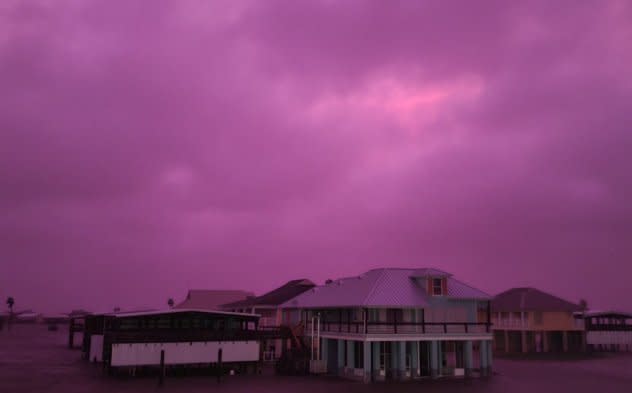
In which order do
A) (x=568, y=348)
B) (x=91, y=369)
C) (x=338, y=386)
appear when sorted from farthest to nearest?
(x=568, y=348), (x=91, y=369), (x=338, y=386)

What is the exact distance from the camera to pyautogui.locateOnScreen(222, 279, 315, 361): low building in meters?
65.9

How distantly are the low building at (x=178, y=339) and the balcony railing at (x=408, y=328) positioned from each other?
8.59 metres

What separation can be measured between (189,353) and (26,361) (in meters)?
26.7

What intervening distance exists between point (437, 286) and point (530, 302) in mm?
36601

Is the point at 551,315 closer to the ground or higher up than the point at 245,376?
higher up

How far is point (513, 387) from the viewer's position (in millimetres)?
45375

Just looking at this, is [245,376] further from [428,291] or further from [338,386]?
[428,291]

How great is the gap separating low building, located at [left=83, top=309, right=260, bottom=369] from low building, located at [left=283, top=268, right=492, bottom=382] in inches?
269

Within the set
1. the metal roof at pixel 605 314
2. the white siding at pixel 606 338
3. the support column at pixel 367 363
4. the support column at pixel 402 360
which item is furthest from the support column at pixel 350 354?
the white siding at pixel 606 338

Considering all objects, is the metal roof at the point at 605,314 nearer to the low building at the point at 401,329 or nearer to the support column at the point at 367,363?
the low building at the point at 401,329

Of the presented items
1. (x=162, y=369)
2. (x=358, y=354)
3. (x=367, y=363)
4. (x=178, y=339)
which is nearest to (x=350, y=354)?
(x=358, y=354)

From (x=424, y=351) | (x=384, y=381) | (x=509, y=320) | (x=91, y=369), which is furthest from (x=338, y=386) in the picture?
(x=509, y=320)

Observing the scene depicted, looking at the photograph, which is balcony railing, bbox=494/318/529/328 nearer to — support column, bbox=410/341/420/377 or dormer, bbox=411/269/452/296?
dormer, bbox=411/269/452/296

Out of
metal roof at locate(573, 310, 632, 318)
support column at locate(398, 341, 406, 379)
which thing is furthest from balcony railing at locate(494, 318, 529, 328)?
support column at locate(398, 341, 406, 379)
